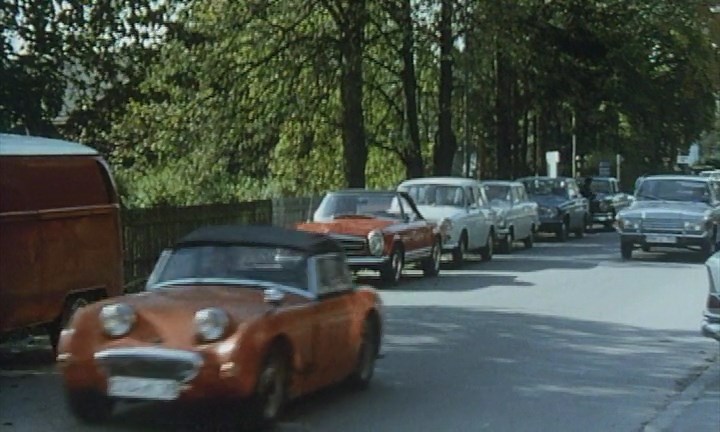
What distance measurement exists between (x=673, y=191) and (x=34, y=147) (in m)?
20.1

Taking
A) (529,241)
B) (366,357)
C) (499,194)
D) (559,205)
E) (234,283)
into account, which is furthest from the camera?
(559,205)

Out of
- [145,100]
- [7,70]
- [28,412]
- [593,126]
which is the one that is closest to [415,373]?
[28,412]

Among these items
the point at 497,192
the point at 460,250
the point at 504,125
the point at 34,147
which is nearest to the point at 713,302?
the point at 34,147

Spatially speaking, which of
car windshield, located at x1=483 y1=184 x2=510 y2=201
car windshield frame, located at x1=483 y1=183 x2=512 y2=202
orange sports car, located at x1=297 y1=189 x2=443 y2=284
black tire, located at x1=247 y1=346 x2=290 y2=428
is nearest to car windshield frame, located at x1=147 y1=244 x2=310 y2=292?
black tire, located at x1=247 y1=346 x2=290 y2=428

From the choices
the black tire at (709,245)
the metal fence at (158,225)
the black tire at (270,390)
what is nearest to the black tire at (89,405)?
the black tire at (270,390)

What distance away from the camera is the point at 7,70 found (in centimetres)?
1877

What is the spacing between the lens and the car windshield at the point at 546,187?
4219 centimetres

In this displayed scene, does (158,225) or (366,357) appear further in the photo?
(158,225)

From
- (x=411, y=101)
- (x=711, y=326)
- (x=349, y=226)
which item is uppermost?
(x=411, y=101)

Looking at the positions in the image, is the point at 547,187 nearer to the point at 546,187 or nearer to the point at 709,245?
the point at 546,187

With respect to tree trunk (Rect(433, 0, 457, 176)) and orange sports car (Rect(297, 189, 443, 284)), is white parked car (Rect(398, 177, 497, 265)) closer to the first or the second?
orange sports car (Rect(297, 189, 443, 284))

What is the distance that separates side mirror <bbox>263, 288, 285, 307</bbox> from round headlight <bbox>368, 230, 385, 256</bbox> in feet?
40.4

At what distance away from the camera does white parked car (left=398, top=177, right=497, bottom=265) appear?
28344 mm

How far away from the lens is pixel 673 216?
2939 cm
